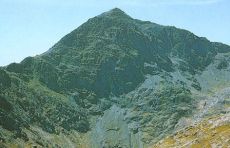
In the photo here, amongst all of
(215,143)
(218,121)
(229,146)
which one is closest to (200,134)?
(218,121)

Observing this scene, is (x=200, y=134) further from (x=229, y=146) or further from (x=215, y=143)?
(x=229, y=146)

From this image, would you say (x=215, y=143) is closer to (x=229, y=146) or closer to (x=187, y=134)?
(x=229, y=146)

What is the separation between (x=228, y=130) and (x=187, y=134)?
2682 cm

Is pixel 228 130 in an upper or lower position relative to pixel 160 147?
upper

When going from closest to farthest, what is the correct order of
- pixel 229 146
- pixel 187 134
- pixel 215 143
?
1. pixel 229 146
2. pixel 215 143
3. pixel 187 134

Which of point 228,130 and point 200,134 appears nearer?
point 228,130

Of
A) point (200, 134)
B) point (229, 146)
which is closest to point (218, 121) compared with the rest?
point (200, 134)

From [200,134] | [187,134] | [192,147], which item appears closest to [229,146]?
[192,147]

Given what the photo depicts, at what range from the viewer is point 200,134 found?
142 meters

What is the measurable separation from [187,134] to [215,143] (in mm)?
30674

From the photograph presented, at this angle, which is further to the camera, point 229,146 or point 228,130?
point 228,130

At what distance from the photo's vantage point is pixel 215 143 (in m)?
123

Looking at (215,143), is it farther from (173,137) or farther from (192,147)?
(173,137)

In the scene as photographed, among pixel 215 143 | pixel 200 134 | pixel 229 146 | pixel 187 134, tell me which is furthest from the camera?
pixel 187 134
